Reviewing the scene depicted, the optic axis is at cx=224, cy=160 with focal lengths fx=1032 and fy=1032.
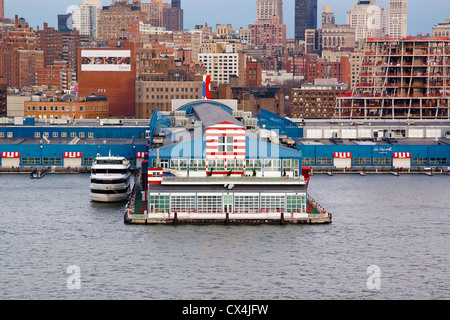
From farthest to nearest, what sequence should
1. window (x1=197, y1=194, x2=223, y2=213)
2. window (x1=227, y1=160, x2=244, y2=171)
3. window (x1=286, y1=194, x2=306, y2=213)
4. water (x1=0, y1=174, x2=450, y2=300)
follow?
window (x1=227, y1=160, x2=244, y2=171)
window (x1=286, y1=194, x2=306, y2=213)
window (x1=197, y1=194, x2=223, y2=213)
water (x1=0, y1=174, x2=450, y2=300)

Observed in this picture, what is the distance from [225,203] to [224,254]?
8998 mm

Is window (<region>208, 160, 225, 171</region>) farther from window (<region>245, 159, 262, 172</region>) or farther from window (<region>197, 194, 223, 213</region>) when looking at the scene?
window (<region>197, 194, 223, 213</region>)

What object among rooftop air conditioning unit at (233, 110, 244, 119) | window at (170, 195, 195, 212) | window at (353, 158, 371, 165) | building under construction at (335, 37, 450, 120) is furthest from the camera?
building under construction at (335, 37, 450, 120)

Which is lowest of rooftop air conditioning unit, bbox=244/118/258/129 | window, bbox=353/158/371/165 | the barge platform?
the barge platform

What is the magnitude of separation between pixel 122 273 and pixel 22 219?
16.2 meters

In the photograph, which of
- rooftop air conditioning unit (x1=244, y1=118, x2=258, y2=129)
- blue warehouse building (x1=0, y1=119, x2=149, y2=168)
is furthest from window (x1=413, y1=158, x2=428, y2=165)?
blue warehouse building (x1=0, y1=119, x2=149, y2=168)

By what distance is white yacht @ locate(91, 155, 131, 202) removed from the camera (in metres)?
70.1

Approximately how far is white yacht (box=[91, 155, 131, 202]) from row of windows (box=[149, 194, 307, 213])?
9.80 m

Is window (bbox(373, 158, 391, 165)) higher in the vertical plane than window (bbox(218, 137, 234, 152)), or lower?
lower

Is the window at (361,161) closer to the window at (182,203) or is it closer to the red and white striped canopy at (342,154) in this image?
the red and white striped canopy at (342,154)

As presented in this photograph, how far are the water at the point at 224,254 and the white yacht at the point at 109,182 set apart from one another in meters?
1.05

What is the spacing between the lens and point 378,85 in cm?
12250
